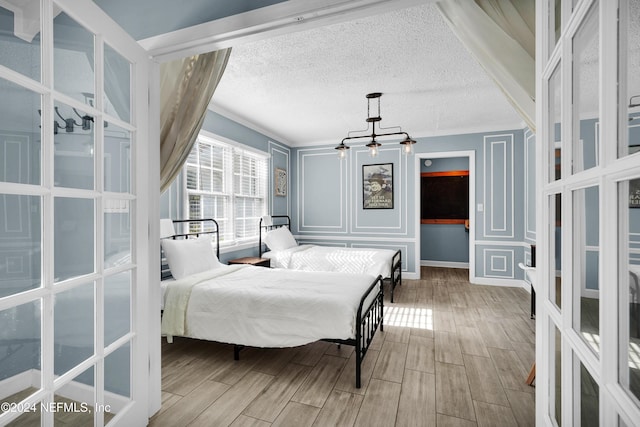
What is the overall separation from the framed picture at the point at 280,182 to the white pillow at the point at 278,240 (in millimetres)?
906

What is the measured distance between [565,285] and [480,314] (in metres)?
3.22

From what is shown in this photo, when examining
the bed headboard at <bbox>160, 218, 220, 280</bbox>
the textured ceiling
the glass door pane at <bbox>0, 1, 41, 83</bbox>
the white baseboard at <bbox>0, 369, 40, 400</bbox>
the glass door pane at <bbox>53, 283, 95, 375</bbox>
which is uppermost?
the textured ceiling

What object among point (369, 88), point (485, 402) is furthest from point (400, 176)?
point (485, 402)

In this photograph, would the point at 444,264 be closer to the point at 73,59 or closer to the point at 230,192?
the point at 230,192

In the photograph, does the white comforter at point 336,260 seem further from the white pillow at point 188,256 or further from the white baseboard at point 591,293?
the white baseboard at point 591,293

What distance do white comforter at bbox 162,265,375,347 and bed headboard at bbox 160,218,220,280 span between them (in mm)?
638

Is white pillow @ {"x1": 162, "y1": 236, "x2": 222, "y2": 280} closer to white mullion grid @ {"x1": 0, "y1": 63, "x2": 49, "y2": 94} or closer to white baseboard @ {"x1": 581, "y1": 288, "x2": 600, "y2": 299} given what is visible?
white mullion grid @ {"x1": 0, "y1": 63, "x2": 49, "y2": 94}

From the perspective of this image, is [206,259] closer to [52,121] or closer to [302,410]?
[302,410]

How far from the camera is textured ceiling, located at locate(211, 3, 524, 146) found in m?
2.46

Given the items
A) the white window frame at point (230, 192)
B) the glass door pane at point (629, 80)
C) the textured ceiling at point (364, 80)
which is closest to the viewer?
the glass door pane at point (629, 80)

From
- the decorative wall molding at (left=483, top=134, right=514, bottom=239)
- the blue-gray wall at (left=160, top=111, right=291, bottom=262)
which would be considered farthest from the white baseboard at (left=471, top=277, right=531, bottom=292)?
the blue-gray wall at (left=160, top=111, right=291, bottom=262)

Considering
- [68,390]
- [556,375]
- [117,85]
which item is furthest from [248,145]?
[556,375]

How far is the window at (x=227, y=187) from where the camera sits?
3.85 metres

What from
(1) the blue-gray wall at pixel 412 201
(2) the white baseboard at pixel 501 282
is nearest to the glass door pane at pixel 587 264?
(1) the blue-gray wall at pixel 412 201
